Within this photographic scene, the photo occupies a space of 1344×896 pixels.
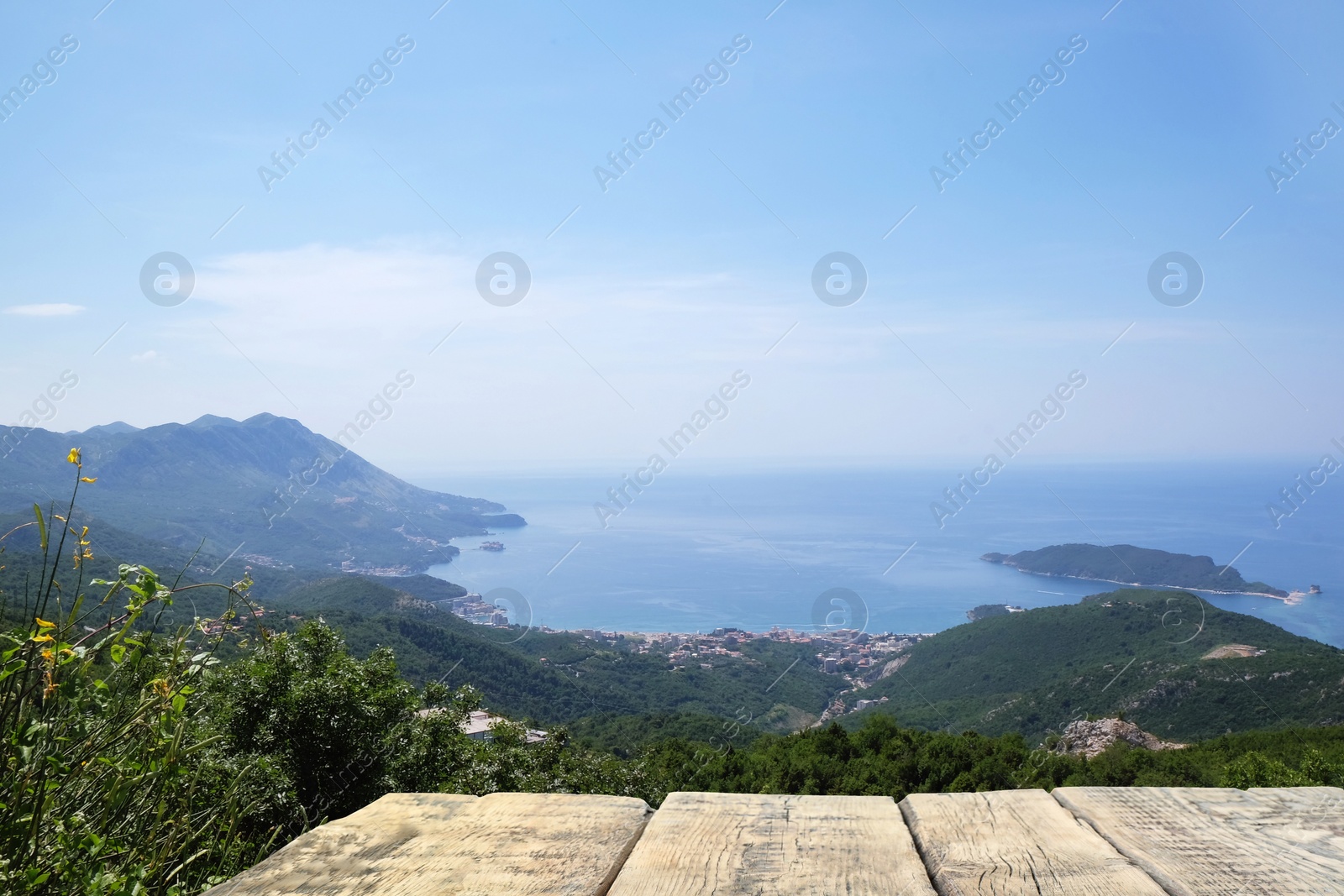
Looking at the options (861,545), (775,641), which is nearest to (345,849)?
(775,641)

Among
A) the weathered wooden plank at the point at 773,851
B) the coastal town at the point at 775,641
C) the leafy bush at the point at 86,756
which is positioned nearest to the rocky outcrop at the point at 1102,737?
the coastal town at the point at 775,641

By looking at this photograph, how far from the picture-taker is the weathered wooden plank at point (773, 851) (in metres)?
0.78

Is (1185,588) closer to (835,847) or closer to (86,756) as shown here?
(835,847)

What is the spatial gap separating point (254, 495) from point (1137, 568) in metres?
90.7

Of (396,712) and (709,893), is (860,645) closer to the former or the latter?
(396,712)

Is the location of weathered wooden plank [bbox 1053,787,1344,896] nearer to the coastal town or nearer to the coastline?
the coastal town

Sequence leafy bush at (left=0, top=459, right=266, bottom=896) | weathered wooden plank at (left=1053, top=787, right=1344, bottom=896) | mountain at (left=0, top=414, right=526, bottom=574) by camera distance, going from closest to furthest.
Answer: weathered wooden plank at (left=1053, top=787, right=1344, bottom=896), leafy bush at (left=0, top=459, right=266, bottom=896), mountain at (left=0, top=414, right=526, bottom=574)

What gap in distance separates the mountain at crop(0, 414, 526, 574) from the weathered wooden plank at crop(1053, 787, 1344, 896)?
56544mm

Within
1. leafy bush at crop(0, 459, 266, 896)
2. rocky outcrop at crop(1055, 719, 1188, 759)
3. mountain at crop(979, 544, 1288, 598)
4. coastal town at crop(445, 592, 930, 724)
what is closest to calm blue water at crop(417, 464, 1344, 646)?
mountain at crop(979, 544, 1288, 598)

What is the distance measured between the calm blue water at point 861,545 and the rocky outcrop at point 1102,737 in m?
36.0

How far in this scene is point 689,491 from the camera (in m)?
155

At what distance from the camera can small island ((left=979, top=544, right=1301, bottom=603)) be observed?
63.0 metres

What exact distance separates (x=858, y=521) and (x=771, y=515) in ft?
45.8

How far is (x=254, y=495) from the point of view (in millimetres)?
83000
